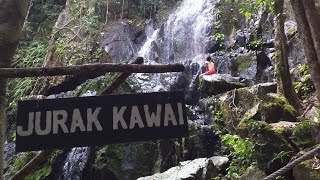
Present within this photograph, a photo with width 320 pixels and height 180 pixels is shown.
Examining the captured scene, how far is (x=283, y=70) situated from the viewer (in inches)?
275

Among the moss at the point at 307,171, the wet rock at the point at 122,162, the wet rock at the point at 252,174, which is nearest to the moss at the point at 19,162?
the wet rock at the point at 122,162

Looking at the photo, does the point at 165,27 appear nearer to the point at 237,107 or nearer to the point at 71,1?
the point at 71,1

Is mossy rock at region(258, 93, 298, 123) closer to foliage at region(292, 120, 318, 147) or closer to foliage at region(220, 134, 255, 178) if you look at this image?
foliage at region(220, 134, 255, 178)

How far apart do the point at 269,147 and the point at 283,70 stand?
8.42ft

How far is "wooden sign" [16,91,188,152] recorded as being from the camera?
1827 mm

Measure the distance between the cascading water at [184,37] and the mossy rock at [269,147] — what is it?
7.19 m

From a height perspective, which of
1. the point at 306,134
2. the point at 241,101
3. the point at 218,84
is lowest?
the point at 306,134

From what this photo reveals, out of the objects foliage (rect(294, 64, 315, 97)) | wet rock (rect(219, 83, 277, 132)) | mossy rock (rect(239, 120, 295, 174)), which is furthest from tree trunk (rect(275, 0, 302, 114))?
mossy rock (rect(239, 120, 295, 174))

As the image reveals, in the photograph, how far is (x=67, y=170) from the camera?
28.4ft

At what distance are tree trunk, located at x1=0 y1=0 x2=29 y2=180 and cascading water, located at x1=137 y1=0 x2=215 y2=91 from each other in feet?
33.7

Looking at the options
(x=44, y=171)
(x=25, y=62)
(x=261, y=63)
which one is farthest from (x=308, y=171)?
(x=25, y=62)

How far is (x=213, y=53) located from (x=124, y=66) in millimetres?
10504

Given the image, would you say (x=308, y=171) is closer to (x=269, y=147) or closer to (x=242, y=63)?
(x=269, y=147)

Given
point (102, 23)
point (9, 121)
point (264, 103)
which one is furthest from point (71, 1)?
point (264, 103)
